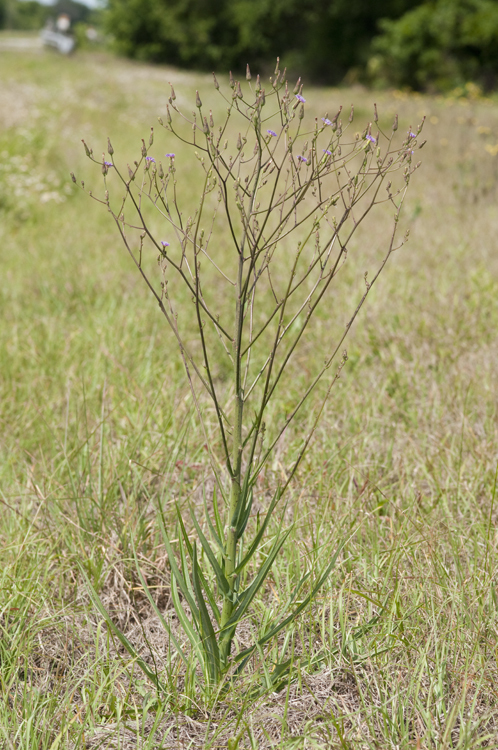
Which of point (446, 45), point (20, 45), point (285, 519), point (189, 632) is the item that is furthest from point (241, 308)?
point (20, 45)

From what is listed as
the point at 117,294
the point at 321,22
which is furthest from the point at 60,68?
the point at 117,294

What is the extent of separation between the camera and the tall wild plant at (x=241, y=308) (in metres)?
1.11

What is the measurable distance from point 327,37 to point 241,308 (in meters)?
27.6

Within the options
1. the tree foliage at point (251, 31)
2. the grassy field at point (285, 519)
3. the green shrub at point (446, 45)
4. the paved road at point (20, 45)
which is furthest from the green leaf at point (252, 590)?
the paved road at point (20, 45)

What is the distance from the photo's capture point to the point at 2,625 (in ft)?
4.67

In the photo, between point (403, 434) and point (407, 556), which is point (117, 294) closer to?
point (403, 434)

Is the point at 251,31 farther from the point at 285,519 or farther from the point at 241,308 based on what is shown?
the point at 241,308

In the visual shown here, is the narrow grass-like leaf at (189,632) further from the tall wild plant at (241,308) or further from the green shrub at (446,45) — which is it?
the green shrub at (446,45)

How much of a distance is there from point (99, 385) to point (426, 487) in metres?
1.38

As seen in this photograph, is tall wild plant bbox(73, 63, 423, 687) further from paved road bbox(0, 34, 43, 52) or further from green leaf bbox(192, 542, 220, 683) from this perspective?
paved road bbox(0, 34, 43, 52)

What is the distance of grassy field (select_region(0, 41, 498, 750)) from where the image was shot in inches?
48.3

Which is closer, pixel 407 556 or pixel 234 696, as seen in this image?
pixel 234 696

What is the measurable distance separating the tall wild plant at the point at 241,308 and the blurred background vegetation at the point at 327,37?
1448 cm

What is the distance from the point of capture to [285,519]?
6.08ft
